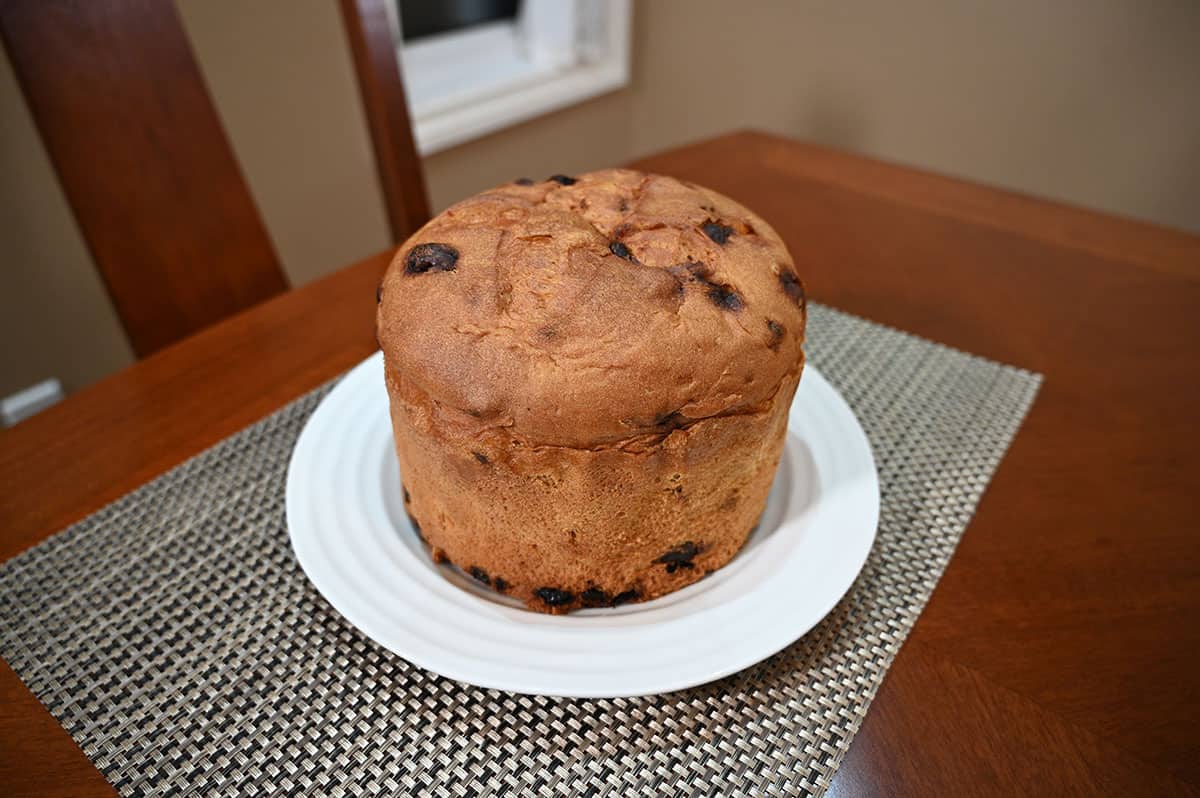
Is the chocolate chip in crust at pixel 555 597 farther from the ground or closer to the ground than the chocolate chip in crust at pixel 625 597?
farther from the ground

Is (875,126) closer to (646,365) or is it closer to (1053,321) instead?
(1053,321)

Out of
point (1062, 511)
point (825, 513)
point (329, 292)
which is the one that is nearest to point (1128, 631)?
point (1062, 511)

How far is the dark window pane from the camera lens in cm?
224

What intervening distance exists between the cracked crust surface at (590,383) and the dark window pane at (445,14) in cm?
180

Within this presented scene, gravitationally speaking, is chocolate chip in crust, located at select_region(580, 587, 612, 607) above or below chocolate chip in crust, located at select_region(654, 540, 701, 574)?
below

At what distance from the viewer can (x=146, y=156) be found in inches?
41.7

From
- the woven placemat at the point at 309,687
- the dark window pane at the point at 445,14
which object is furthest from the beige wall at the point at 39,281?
the dark window pane at the point at 445,14

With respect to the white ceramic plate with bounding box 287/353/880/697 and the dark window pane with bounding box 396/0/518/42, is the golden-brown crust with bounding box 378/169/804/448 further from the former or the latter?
the dark window pane with bounding box 396/0/518/42

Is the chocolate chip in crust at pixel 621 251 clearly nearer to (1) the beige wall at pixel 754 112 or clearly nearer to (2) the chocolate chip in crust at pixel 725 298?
(2) the chocolate chip in crust at pixel 725 298

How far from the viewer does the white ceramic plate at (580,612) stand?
579 mm

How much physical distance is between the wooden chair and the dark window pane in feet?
3.76

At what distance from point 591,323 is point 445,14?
2084 millimetres

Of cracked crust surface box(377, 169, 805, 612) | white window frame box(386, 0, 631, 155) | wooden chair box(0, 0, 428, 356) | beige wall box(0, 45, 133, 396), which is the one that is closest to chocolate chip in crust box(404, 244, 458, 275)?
cracked crust surface box(377, 169, 805, 612)

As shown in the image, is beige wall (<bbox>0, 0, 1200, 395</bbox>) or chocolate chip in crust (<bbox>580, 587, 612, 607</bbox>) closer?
chocolate chip in crust (<bbox>580, 587, 612, 607</bbox>)
